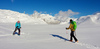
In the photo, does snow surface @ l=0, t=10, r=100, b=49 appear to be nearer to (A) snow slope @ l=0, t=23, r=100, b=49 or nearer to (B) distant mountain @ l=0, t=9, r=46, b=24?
(A) snow slope @ l=0, t=23, r=100, b=49

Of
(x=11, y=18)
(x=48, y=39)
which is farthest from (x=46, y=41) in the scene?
(x=11, y=18)

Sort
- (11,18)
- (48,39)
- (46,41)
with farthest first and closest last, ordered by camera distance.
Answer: (11,18)
(48,39)
(46,41)

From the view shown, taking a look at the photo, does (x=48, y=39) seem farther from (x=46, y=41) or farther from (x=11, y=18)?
(x=11, y=18)

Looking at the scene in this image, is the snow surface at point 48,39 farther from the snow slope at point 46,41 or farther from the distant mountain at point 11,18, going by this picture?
the distant mountain at point 11,18

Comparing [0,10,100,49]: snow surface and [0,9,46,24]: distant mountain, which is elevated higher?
[0,9,46,24]: distant mountain

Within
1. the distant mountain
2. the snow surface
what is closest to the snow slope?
the snow surface

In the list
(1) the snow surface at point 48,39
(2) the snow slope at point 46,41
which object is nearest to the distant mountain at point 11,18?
(1) the snow surface at point 48,39

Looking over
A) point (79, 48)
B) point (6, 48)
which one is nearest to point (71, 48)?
point (79, 48)

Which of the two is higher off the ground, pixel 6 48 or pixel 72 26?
pixel 72 26

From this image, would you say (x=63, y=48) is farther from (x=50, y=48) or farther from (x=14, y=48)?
(x=14, y=48)

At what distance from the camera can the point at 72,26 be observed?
6703 mm

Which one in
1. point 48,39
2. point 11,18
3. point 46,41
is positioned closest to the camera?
point 46,41

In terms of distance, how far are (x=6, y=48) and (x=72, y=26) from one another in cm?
472

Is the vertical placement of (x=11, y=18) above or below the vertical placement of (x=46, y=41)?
above
